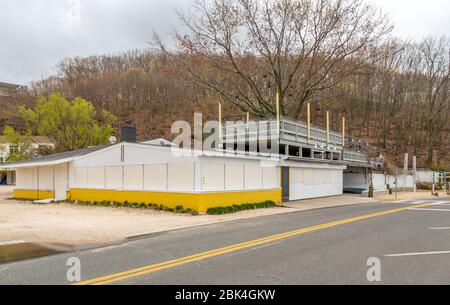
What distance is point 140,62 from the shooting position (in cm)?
8481

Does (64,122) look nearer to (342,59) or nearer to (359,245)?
(342,59)

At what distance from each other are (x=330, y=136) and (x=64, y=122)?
35.3 meters

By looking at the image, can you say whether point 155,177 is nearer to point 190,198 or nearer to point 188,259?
point 190,198

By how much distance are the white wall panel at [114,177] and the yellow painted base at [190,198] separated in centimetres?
35

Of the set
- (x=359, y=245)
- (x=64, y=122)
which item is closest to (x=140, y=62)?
(x=64, y=122)

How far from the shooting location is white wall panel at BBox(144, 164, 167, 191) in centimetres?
1888

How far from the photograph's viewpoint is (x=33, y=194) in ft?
99.7

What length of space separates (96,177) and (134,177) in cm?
430

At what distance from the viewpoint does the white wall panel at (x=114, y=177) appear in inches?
857

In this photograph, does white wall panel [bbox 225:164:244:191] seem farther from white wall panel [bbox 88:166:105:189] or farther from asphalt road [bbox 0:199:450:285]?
white wall panel [bbox 88:166:105:189]

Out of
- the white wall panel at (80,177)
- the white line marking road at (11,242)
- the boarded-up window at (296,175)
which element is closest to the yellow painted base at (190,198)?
the white wall panel at (80,177)

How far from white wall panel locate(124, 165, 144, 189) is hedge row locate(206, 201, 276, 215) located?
16.2 ft

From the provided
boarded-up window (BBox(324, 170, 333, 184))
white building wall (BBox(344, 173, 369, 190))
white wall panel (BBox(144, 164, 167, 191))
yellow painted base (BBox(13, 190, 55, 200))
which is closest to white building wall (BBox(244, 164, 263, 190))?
white wall panel (BBox(144, 164, 167, 191))

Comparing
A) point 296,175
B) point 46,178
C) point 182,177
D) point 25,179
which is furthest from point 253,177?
point 25,179
